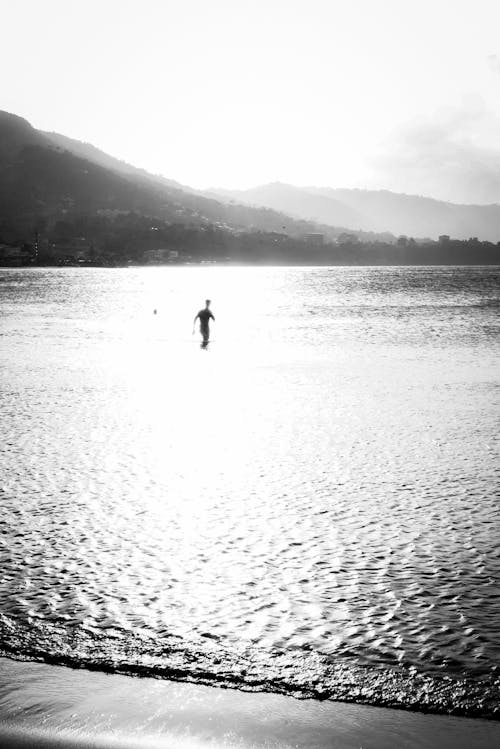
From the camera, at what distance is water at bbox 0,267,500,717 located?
476 cm

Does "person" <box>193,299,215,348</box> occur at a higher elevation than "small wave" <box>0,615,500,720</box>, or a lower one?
higher

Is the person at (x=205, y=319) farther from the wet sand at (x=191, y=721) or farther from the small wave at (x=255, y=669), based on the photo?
the wet sand at (x=191, y=721)

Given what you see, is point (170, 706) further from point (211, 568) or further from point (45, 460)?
point (45, 460)

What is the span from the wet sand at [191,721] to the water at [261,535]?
0.51 feet

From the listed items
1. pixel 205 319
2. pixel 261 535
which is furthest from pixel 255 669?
pixel 205 319

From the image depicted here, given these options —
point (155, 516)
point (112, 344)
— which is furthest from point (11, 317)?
point (155, 516)

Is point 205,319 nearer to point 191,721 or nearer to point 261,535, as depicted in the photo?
point 261,535

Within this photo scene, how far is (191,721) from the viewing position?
402 cm

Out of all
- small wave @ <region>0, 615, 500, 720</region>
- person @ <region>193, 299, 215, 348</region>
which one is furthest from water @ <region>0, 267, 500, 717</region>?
person @ <region>193, 299, 215, 348</region>

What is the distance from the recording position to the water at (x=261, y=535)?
4.76 m

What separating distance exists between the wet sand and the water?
16 cm

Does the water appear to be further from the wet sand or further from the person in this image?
the person

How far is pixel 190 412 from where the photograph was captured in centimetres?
1424

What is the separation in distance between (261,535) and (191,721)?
3.18 m
